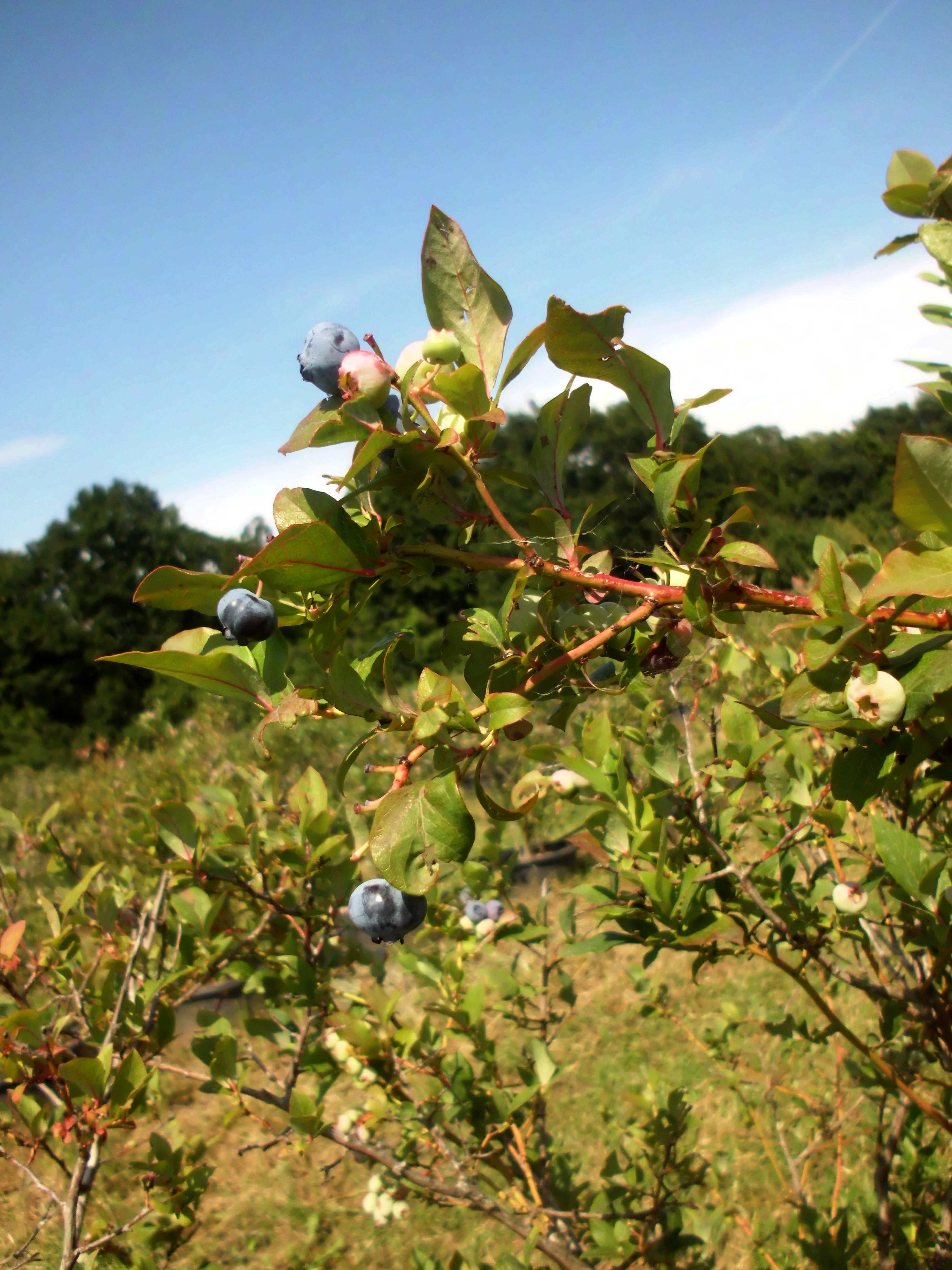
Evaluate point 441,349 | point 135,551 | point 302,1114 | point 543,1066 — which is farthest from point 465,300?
point 135,551

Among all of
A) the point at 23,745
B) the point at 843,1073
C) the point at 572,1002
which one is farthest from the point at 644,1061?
the point at 23,745

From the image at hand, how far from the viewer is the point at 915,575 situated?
1.47ft

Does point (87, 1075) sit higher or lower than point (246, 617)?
lower

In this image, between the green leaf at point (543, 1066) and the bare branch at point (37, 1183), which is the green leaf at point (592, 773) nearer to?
the green leaf at point (543, 1066)

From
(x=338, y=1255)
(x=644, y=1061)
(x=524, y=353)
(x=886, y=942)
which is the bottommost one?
(x=644, y=1061)

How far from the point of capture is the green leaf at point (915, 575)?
441 mm

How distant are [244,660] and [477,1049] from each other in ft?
3.81

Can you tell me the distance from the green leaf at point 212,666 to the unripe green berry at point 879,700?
1.27ft

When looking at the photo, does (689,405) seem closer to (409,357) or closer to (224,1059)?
(409,357)

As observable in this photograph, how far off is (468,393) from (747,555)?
0.21 meters

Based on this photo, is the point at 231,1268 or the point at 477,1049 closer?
the point at 477,1049

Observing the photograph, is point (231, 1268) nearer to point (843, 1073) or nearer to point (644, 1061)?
point (644, 1061)

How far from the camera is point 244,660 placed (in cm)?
59

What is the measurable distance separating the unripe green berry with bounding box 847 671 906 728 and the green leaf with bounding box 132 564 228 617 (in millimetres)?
384
